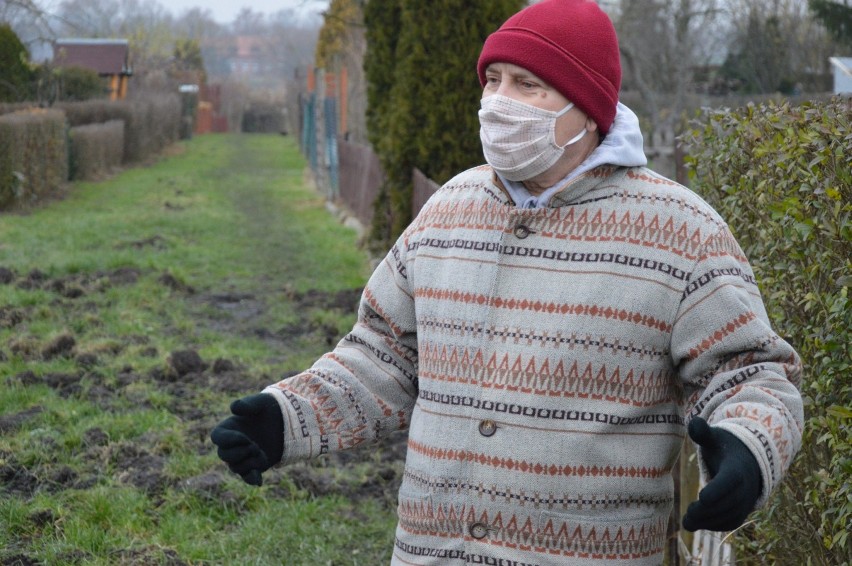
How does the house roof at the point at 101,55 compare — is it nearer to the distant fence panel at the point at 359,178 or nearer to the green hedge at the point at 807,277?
the distant fence panel at the point at 359,178

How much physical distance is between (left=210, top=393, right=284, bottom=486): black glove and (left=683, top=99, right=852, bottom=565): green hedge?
46.7 inches

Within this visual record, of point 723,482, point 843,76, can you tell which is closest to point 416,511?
point 723,482

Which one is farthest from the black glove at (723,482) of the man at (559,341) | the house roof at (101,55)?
the house roof at (101,55)

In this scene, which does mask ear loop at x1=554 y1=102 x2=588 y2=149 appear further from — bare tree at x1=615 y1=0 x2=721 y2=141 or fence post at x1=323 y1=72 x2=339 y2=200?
bare tree at x1=615 y1=0 x2=721 y2=141

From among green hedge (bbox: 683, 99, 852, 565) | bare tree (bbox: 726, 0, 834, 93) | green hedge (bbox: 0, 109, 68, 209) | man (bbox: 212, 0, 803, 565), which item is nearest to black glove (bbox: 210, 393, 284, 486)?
man (bbox: 212, 0, 803, 565)

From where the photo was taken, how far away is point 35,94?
25922mm

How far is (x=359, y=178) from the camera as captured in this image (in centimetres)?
1714

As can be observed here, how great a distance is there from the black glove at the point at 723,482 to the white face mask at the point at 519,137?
688mm

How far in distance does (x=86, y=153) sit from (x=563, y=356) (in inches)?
909

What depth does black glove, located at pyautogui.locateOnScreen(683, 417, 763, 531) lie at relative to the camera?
76.3 inches

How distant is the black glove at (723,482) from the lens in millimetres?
1938

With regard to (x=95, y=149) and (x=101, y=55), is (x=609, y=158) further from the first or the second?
(x=101, y=55)

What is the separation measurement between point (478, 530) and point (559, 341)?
1.35 ft

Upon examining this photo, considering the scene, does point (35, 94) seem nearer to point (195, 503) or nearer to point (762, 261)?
point (195, 503)
